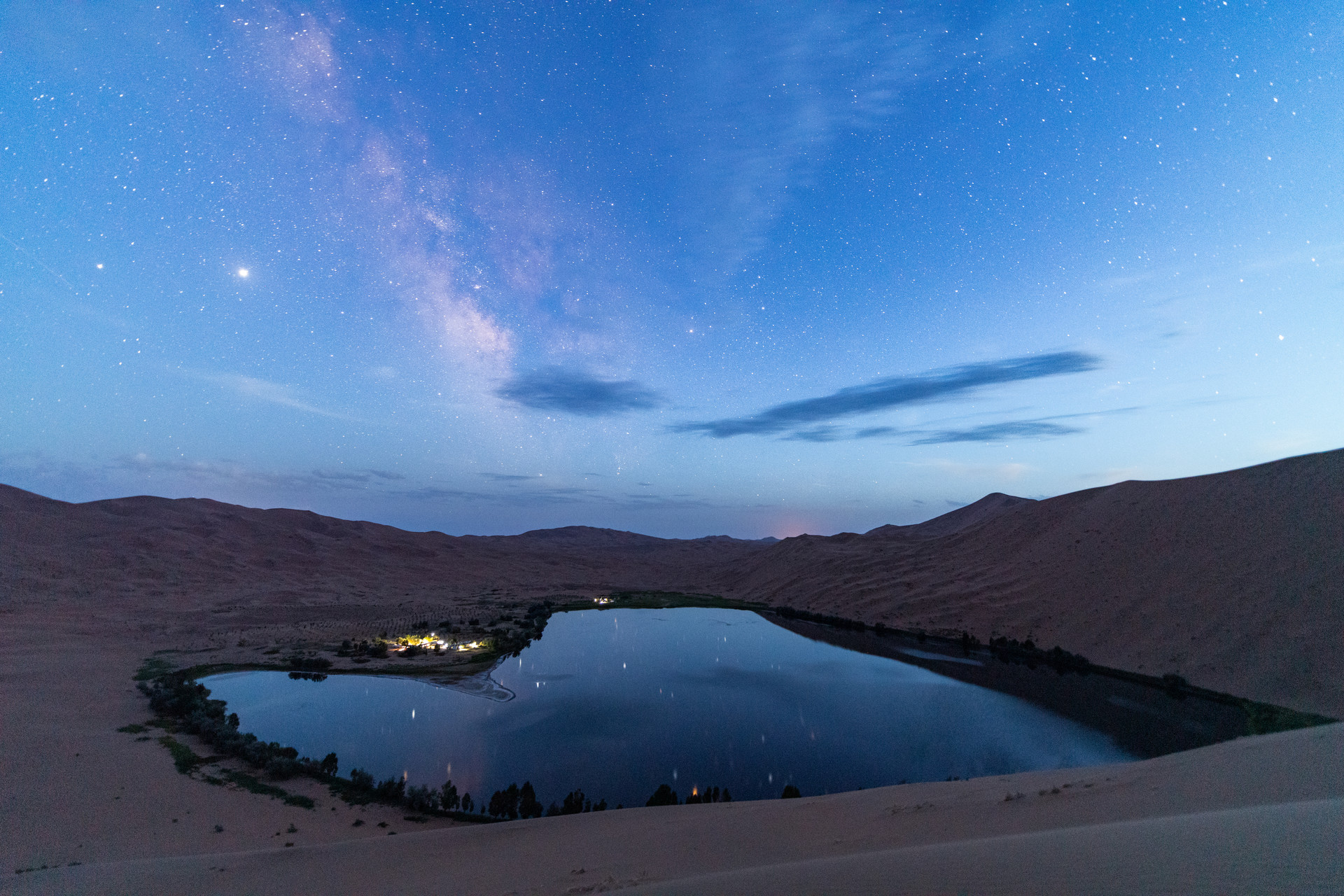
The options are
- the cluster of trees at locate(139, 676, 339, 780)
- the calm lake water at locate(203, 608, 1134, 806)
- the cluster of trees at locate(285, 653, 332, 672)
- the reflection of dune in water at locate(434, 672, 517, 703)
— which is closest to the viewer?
the cluster of trees at locate(139, 676, 339, 780)

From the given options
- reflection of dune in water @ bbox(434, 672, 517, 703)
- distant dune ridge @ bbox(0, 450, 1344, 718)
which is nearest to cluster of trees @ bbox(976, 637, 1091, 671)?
distant dune ridge @ bbox(0, 450, 1344, 718)

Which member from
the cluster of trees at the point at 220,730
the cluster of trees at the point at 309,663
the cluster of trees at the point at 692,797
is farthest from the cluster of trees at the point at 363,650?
the cluster of trees at the point at 692,797

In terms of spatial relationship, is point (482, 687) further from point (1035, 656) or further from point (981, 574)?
point (981, 574)

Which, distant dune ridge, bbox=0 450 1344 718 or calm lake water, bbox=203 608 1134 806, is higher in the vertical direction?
distant dune ridge, bbox=0 450 1344 718

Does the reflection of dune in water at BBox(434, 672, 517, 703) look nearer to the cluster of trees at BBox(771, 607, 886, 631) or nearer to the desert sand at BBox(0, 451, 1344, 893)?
the desert sand at BBox(0, 451, 1344, 893)

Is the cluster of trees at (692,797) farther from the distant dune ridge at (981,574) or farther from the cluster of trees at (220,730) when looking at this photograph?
the distant dune ridge at (981,574)

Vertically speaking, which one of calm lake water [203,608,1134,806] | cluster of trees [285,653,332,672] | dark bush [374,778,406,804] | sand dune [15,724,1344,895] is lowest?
calm lake water [203,608,1134,806]
